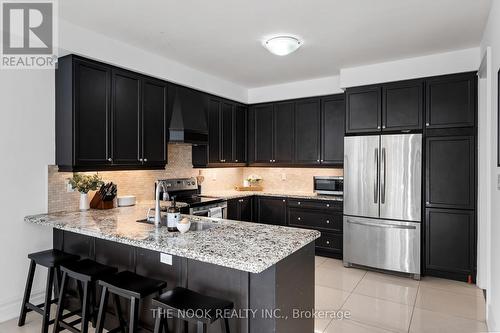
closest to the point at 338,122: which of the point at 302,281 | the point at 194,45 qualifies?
the point at 194,45

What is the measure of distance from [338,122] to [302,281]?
324cm

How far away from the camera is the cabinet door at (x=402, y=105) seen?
399 centimetres

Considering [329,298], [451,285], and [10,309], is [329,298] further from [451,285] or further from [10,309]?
[10,309]

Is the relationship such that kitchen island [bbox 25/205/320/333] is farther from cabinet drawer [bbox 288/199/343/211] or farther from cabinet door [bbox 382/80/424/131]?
cabinet door [bbox 382/80/424/131]

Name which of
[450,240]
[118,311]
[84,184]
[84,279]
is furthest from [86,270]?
[450,240]

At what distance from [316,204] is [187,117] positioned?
2343mm

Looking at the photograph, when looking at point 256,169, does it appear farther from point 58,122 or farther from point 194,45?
point 58,122

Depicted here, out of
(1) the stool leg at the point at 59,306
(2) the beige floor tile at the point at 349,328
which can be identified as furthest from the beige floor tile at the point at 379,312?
(1) the stool leg at the point at 59,306

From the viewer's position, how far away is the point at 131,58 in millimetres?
3607

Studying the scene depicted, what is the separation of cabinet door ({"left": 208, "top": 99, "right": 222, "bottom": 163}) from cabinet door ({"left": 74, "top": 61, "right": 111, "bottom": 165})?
69.2 inches

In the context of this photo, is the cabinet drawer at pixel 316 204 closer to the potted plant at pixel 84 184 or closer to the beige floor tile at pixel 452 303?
the beige floor tile at pixel 452 303

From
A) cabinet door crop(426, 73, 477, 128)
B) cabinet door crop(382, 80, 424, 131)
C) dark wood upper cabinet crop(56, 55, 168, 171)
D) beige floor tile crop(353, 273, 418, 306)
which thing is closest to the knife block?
dark wood upper cabinet crop(56, 55, 168, 171)

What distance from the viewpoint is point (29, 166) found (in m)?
3.06

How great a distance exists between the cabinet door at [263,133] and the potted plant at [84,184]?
2.86 meters
